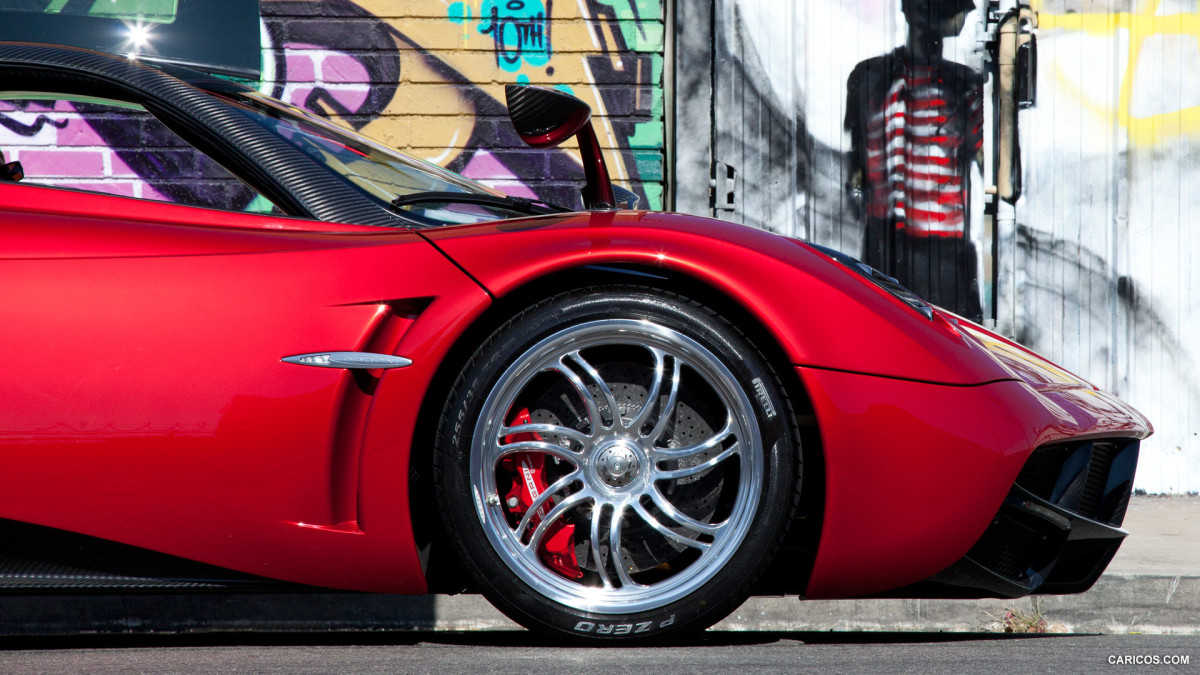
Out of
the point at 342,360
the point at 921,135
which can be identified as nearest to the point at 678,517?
the point at 342,360

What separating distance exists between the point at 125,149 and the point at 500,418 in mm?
1742

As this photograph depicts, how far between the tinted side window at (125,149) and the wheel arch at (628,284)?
1.61ft

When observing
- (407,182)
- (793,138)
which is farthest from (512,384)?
(793,138)

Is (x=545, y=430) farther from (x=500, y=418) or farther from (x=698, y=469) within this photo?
(x=698, y=469)

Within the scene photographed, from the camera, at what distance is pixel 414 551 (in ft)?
6.58

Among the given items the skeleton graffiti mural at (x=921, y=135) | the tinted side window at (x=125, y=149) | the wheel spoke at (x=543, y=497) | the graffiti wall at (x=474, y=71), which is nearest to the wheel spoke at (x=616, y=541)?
the wheel spoke at (x=543, y=497)

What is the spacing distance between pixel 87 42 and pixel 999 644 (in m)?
5.08

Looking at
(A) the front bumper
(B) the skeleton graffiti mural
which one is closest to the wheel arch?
(A) the front bumper

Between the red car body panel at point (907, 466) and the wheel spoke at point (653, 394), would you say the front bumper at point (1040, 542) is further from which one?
the wheel spoke at point (653, 394)

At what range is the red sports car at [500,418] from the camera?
1.93m

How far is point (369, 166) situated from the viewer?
2400 millimetres

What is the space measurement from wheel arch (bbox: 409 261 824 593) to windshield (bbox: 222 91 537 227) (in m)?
0.30

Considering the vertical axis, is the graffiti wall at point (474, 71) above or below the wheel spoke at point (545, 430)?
above

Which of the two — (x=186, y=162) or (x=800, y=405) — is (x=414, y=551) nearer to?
(x=800, y=405)
